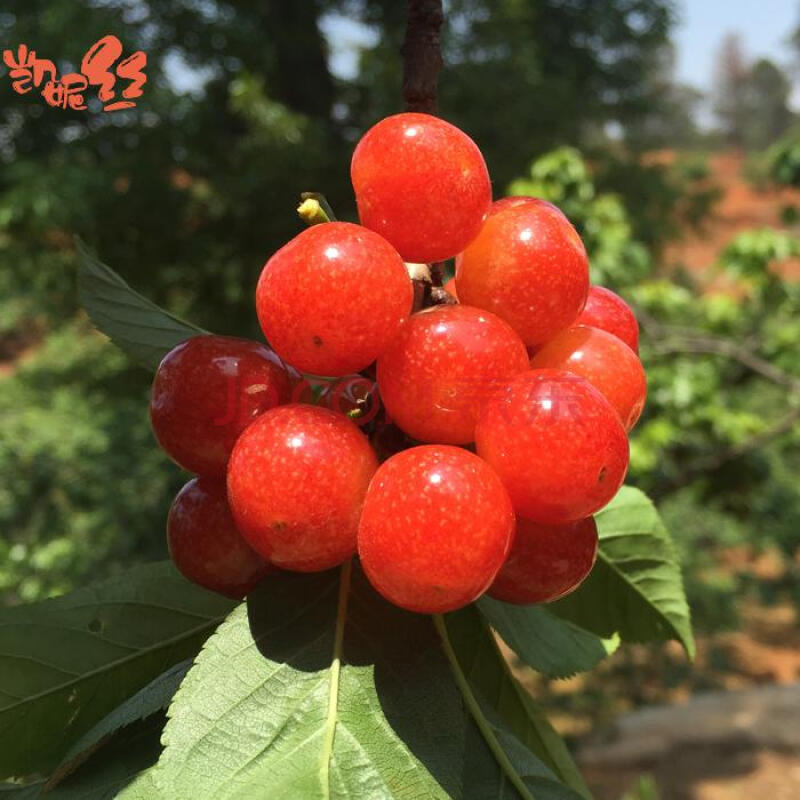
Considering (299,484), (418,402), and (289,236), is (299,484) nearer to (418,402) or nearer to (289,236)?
(418,402)

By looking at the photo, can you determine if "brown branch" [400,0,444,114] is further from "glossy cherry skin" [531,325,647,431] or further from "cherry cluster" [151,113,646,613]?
"glossy cherry skin" [531,325,647,431]

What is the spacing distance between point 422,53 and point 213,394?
1.38 feet

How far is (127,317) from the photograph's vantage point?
112 cm

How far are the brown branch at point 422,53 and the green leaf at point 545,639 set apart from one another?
67 centimetres

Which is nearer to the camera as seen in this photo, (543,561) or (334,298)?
(334,298)

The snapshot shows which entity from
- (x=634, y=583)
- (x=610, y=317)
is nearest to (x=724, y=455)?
(x=634, y=583)

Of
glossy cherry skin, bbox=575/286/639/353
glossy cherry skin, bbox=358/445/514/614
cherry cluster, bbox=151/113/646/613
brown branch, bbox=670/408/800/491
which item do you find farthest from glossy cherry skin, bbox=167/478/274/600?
brown branch, bbox=670/408/800/491

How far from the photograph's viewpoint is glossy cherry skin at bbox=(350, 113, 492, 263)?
2.76 ft

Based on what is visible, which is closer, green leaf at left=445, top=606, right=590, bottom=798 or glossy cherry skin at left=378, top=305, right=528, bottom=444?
glossy cherry skin at left=378, top=305, right=528, bottom=444

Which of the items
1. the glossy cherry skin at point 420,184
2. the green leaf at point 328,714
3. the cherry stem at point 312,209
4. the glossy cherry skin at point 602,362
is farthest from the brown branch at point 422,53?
the green leaf at point 328,714

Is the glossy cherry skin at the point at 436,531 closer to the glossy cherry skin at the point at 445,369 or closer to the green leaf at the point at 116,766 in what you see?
the glossy cherry skin at the point at 445,369

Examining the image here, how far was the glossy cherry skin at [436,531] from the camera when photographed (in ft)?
2.53

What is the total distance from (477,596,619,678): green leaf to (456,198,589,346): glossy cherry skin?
45cm

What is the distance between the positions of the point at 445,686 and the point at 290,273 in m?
0.46
